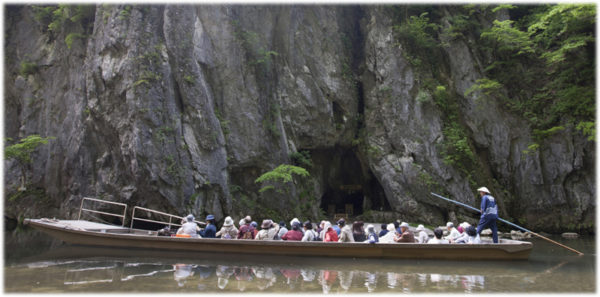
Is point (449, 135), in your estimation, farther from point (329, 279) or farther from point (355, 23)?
point (329, 279)

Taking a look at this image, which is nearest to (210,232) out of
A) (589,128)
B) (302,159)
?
(302,159)

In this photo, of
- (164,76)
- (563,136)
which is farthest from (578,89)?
(164,76)

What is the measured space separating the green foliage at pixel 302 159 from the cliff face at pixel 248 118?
324 millimetres

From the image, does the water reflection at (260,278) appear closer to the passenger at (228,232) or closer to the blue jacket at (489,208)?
the passenger at (228,232)

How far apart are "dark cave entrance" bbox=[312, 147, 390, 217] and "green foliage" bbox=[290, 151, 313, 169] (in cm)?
121

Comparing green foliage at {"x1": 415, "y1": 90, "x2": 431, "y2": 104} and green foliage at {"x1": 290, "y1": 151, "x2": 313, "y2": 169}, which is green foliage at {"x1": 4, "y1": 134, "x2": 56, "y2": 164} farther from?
green foliage at {"x1": 415, "y1": 90, "x2": 431, "y2": 104}

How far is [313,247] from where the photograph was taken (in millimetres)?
9766

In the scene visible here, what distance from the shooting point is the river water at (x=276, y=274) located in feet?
21.6

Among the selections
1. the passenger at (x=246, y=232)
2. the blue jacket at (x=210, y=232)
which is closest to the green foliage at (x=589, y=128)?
the passenger at (x=246, y=232)

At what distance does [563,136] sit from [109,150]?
19.5 m

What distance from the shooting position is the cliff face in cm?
1551

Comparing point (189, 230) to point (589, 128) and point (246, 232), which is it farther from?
point (589, 128)

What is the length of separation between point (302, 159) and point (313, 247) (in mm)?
8468

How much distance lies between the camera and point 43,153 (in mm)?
18766
